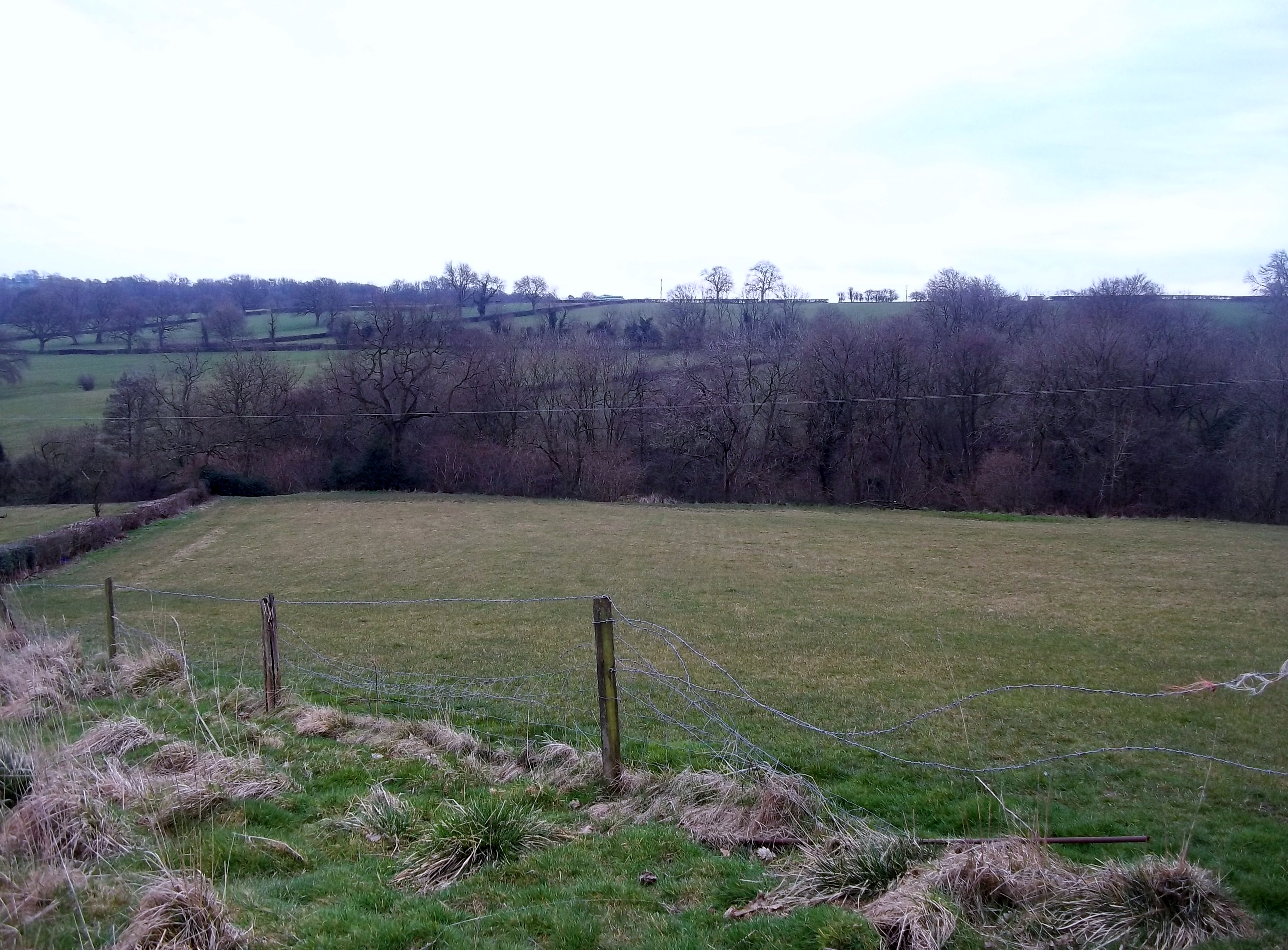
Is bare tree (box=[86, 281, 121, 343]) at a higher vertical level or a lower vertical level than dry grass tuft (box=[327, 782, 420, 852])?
higher

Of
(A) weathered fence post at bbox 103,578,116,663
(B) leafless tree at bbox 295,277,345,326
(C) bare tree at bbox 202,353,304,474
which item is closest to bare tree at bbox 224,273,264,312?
(B) leafless tree at bbox 295,277,345,326

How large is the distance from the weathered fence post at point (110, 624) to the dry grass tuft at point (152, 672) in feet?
1.48

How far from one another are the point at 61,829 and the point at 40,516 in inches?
1610

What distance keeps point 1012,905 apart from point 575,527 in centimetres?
2912

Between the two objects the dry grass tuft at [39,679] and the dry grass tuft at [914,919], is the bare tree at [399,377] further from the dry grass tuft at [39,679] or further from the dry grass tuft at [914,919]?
the dry grass tuft at [914,919]

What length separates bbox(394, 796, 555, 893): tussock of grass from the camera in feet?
14.2

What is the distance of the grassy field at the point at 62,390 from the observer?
2040 inches

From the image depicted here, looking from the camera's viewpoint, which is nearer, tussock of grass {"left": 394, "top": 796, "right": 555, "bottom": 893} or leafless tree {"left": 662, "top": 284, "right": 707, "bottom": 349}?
tussock of grass {"left": 394, "top": 796, "right": 555, "bottom": 893}

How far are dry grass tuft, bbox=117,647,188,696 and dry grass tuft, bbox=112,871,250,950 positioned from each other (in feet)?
20.6

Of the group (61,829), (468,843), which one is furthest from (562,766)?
(61,829)

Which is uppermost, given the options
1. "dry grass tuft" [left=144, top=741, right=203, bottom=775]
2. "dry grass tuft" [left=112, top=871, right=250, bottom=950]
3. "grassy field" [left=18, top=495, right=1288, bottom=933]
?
"dry grass tuft" [left=112, top=871, right=250, bottom=950]

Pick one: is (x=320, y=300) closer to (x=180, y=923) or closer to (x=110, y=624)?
(x=110, y=624)

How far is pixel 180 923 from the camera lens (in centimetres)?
342

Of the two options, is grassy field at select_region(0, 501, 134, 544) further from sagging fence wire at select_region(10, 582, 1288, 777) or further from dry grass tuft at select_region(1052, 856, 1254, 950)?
dry grass tuft at select_region(1052, 856, 1254, 950)
